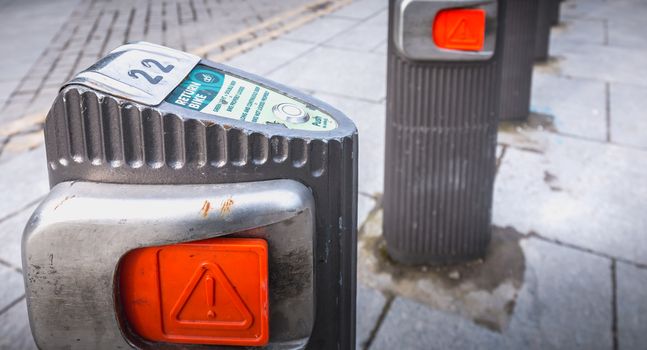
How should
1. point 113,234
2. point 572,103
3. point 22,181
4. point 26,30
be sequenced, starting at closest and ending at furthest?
1. point 113,234
2. point 22,181
3. point 572,103
4. point 26,30

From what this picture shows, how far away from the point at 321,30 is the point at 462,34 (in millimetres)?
4501

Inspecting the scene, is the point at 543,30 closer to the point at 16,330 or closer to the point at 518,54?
the point at 518,54

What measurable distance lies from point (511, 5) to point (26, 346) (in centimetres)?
338

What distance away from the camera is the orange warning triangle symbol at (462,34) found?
7.35 feet

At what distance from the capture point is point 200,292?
104 centimetres

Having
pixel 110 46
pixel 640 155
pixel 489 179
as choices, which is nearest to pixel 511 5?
pixel 640 155

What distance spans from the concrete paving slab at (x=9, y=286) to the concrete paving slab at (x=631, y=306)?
2.55m

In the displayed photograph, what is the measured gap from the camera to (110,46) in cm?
604

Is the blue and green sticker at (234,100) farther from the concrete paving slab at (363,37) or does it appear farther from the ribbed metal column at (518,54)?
the concrete paving slab at (363,37)

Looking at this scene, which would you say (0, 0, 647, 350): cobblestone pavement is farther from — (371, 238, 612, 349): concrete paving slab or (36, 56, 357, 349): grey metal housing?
(36, 56, 357, 349): grey metal housing

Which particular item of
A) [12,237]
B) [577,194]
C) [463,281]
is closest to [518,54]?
[577,194]

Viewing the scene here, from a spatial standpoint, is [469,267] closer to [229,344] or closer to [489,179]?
[489,179]

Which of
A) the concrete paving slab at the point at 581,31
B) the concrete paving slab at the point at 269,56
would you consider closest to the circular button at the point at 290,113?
the concrete paving slab at the point at 269,56

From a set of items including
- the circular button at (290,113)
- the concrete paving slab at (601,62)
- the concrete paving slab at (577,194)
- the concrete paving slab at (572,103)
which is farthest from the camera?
the concrete paving slab at (601,62)
